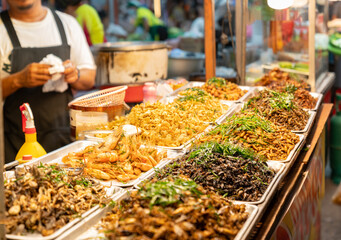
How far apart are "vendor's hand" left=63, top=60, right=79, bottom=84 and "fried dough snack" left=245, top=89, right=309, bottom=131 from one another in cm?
149

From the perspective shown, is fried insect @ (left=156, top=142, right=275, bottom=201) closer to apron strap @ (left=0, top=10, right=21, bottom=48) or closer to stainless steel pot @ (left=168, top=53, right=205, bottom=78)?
apron strap @ (left=0, top=10, right=21, bottom=48)

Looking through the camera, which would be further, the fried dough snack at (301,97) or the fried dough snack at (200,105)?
the fried dough snack at (301,97)

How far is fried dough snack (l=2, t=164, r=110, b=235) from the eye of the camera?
1515 mm

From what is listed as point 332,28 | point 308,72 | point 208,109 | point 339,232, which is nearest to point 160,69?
point 208,109

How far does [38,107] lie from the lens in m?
3.63

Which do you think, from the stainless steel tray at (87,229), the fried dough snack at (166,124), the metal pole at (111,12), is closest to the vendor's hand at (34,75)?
the fried dough snack at (166,124)

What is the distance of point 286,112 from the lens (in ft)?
9.73

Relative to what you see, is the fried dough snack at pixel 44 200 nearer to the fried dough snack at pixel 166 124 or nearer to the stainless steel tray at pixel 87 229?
the stainless steel tray at pixel 87 229

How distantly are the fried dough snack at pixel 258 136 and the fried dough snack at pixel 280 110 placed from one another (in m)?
0.25

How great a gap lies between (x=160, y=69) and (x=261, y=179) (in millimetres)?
2533

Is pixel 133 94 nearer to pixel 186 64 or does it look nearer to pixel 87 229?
pixel 186 64

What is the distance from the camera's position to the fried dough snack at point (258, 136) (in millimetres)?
2365

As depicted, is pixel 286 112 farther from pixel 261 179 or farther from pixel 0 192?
pixel 0 192

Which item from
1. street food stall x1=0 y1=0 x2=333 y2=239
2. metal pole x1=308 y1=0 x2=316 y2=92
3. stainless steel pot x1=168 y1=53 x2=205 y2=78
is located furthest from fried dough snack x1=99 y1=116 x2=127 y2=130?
stainless steel pot x1=168 y1=53 x2=205 y2=78
